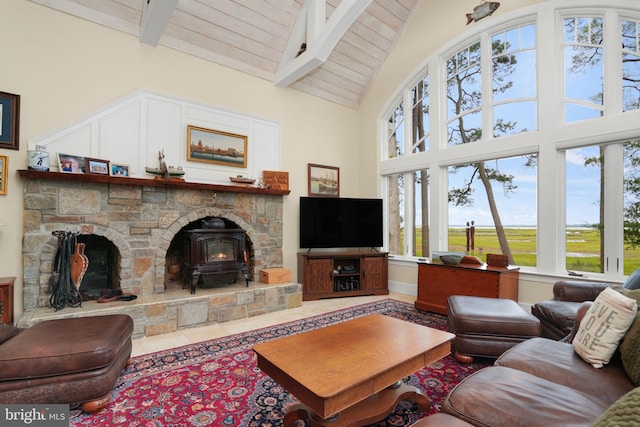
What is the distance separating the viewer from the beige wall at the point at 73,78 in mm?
3037

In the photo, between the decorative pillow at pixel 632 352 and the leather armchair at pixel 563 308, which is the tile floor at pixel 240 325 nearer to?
the leather armchair at pixel 563 308

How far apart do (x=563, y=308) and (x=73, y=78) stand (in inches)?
204

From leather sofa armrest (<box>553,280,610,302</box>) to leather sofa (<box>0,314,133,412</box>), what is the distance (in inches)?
143

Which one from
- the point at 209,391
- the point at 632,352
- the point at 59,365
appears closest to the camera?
the point at 632,352

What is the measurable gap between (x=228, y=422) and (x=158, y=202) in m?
A: 2.74

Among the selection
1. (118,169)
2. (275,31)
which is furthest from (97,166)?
(275,31)

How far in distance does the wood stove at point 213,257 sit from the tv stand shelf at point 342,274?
1021 mm

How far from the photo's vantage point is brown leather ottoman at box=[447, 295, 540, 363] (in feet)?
8.21

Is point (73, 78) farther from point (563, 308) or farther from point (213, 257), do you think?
point (563, 308)

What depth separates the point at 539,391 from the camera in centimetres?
140

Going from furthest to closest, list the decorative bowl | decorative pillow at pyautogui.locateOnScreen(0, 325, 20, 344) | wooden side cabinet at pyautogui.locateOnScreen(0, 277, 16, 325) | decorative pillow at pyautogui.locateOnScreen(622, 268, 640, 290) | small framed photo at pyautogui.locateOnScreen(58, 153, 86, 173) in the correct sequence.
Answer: the decorative bowl < small framed photo at pyautogui.locateOnScreen(58, 153, 86, 173) < wooden side cabinet at pyautogui.locateOnScreen(0, 277, 16, 325) < decorative pillow at pyautogui.locateOnScreen(622, 268, 640, 290) < decorative pillow at pyautogui.locateOnScreen(0, 325, 20, 344)

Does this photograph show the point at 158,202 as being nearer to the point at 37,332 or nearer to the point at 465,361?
the point at 37,332

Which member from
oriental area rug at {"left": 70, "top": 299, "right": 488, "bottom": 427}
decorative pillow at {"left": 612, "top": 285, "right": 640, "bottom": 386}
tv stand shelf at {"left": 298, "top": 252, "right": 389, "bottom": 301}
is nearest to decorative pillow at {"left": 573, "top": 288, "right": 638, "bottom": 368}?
decorative pillow at {"left": 612, "top": 285, "right": 640, "bottom": 386}

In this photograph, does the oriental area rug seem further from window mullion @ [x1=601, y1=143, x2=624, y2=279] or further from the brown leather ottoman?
window mullion @ [x1=601, y1=143, x2=624, y2=279]
